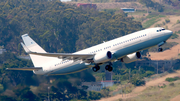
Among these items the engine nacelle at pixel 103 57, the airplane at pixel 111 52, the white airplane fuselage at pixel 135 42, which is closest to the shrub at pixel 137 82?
the airplane at pixel 111 52

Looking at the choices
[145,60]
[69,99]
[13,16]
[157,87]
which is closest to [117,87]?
[157,87]

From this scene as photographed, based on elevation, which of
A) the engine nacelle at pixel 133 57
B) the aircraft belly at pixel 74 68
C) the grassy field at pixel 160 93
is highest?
the engine nacelle at pixel 133 57

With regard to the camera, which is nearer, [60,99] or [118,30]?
[60,99]

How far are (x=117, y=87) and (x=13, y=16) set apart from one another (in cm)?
10957

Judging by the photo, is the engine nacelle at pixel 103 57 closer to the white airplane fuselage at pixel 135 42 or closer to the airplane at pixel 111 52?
the airplane at pixel 111 52

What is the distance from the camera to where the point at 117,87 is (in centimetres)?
11444

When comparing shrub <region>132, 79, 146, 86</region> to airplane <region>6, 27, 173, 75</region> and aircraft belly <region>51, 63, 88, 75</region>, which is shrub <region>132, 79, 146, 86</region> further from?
aircraft belly <region>51, 63, 88, 75</region>

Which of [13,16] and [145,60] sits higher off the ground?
[13,16]

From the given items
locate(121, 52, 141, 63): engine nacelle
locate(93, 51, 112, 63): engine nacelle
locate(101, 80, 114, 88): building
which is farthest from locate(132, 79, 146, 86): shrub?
locate(93, 51, 112, 63): engine nacelle

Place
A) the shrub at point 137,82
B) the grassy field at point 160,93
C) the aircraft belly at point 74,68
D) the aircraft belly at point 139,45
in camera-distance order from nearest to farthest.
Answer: the aircraft belly at point 139,45 < the aircraft belly at point 74,68 < the grassy field at point 160,93 < the shrub at point 137,82

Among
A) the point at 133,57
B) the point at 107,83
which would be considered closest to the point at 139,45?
the point at 133,57

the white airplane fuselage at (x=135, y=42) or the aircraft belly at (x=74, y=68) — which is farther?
the aircraft belly at (x=74, y=68)

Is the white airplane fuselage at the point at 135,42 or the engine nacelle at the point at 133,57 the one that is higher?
the white airplane fuselage at the point at 135,42

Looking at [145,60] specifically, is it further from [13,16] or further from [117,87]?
[13,16]
